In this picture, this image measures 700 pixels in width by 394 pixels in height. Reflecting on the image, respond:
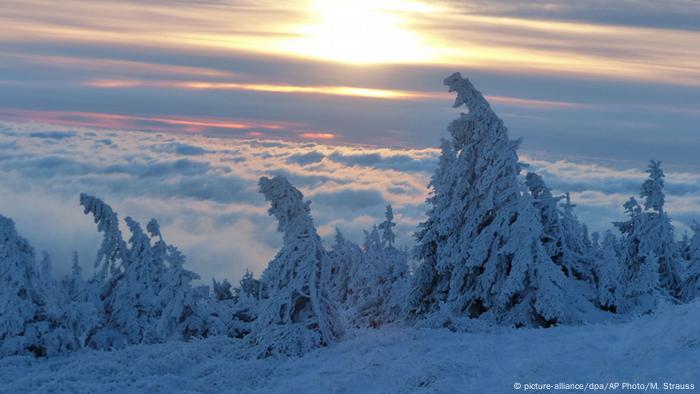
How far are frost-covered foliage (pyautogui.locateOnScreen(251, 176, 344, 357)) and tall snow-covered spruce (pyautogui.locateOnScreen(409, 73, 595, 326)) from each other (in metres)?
4.82

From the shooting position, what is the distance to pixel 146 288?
4491 cm

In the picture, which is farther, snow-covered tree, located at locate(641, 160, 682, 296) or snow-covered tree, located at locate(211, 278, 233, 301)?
snow-covered tree, located at locate(211, 278, 233, 301)

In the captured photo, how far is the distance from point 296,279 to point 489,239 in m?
9.16

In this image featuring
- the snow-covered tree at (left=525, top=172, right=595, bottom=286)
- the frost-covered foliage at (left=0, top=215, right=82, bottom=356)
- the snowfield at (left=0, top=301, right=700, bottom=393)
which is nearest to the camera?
the snowfield at (left=0, top=301, right=700, bottom=393)

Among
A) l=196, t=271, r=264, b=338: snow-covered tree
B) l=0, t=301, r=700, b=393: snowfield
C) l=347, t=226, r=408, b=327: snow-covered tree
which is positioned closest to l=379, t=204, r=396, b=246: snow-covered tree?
l=347, t=226, r=408, b=327: snow-covered tree

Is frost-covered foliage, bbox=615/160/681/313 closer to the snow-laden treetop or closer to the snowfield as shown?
the snowfield

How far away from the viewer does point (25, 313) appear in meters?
32.1

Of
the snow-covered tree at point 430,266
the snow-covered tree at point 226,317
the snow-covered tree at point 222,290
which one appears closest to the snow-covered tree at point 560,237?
the snow-covered tree at point 430,266

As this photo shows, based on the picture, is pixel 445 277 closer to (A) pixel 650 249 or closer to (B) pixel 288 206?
(B) pixel 288 206

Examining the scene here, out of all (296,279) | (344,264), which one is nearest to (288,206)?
(296,279)

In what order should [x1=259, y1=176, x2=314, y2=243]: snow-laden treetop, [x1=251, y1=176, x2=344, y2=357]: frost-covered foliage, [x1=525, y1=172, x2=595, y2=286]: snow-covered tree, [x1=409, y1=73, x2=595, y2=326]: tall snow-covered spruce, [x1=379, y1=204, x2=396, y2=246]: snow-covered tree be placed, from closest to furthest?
[x1=251, y1=176, x2=344, y2=357]: frost-covered foliage
[x1=259, y1=176, x2=314, y2=243]: snow-laden treetop
[x1=409, y1=73, x2=595, y2=326]: tall snow-covered spruce
[x1=525, y1=172, x2=595, y2=286]: snow-covered tree
[x1=379, y1=204, x2=396, y2=246]: snow-covered tree

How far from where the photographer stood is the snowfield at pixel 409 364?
734 inches

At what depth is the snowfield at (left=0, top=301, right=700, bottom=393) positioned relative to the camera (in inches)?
734

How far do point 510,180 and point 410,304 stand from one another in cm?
817
